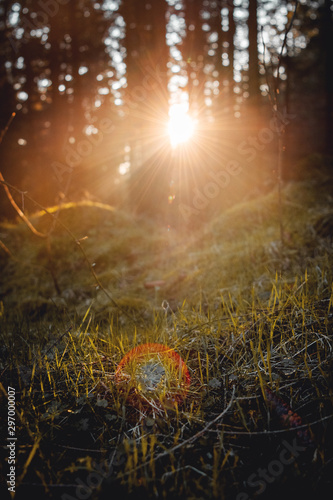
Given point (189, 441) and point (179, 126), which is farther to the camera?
point (179, 126)

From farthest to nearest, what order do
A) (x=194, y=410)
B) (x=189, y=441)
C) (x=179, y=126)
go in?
(x=179, y=126) < (x=194, y=410) < (x=189, y=441)

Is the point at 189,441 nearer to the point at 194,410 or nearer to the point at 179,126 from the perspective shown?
the point at 194,410

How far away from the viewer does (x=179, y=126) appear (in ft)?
23.5

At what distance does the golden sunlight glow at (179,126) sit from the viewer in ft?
23.4

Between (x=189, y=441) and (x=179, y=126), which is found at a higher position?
(x=179, y=126)

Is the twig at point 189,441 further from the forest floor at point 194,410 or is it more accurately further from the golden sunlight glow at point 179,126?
the golden sunlight glow at point 179,126

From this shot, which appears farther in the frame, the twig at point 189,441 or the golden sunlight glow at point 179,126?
the golden sunlight glow at point 179,126

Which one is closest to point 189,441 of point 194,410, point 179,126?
point 194,410

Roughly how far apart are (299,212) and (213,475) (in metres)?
4.57

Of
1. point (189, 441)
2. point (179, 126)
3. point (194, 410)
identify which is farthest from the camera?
point (179, 126)

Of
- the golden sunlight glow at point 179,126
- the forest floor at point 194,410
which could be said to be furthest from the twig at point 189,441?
the golden sunlight glow at point 179,126

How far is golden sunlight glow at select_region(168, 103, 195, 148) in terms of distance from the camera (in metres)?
7.14

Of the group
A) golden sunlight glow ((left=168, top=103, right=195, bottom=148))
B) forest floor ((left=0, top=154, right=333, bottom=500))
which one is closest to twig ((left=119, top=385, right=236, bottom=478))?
forest floor ((left=0, top=154, right=333, bottom=500))

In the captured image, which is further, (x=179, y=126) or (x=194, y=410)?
(x=179, y=126)
